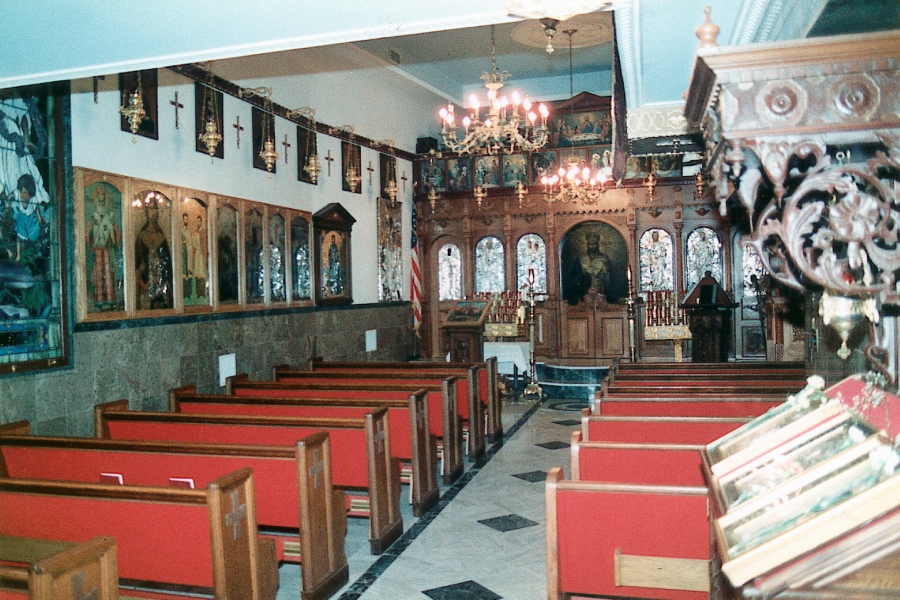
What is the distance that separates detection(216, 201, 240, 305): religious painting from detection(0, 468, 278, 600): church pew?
456 cm

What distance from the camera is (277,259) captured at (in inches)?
349

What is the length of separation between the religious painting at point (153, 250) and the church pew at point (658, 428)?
14.3 ft

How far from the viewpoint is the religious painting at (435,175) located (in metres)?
13.2

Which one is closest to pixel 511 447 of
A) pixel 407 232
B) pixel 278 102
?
pixel 278 102

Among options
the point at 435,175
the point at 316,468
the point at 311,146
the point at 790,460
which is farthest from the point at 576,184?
the point at 790,460

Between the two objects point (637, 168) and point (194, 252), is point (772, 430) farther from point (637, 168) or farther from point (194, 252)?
point (637, 168)

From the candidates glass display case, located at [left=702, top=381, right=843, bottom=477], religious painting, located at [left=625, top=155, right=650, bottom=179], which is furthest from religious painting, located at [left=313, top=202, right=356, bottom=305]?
glass display case, located at [left=702, top=381, right=843, bottom=477]

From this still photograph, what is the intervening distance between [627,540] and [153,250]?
536 centimetres

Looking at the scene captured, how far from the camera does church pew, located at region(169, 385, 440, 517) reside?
5391 millimetres

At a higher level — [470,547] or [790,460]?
[790,460]

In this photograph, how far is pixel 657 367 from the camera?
728 centimetres

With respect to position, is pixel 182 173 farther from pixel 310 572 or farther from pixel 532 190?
pixel 532 190

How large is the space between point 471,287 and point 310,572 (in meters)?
9.63

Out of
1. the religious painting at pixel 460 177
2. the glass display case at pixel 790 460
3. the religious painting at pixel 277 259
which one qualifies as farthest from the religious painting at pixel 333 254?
the glass display case at pixel 790 460
